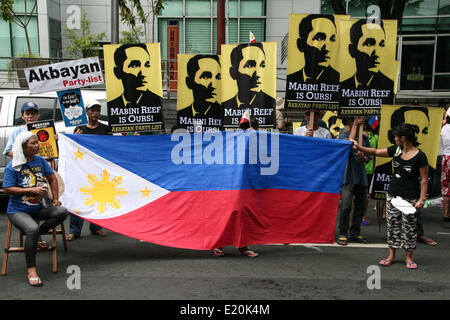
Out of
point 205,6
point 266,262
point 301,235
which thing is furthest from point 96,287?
point 205,6

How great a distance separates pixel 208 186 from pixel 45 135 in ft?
8.70

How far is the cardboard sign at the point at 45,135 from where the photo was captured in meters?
6.61

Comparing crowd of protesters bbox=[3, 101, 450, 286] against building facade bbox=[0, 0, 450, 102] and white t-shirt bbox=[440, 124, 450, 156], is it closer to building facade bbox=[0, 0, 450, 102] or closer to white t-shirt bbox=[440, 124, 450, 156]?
white t-shirt bbox=[440, 124, 450, 156]

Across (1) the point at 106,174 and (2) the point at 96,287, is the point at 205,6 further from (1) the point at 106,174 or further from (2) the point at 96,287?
(2) the point at 96,287

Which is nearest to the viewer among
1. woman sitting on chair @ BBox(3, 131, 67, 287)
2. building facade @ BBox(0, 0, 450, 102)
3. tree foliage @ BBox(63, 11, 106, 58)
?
woman sitting on chair @ BBox(3, 131, 67, 287)

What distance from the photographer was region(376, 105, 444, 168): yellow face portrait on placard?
22.4ft

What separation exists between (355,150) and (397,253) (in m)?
1.55

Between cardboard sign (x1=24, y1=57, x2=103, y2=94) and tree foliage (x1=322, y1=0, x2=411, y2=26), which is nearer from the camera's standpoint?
cardboard sign (x1=24, y1=57, x2=103, y2=94)

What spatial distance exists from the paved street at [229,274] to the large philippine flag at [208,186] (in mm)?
310

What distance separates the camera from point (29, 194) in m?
5.24

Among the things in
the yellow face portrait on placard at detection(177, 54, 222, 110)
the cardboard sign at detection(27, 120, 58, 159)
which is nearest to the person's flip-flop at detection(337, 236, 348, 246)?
the yellow face portrait on placard at detection(177, 54, 222, 110)

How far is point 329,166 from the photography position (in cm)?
609

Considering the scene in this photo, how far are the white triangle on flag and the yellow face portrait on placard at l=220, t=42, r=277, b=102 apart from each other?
8.82ft

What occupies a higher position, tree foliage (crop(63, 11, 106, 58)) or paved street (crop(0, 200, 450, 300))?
tree foliage (crop(63, 11, 106, 58))
